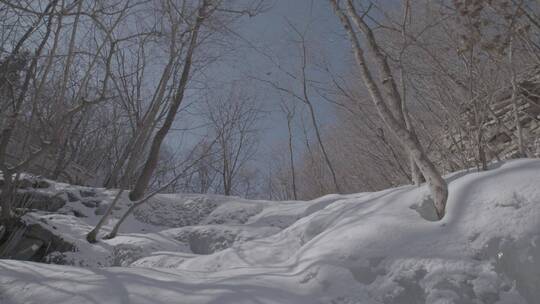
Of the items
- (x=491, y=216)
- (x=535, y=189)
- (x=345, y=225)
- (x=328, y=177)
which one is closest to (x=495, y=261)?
(x=491, y=216)

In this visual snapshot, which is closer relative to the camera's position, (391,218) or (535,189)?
(535,189)

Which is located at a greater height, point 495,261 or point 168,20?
point 168,20

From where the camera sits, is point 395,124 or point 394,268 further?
point 395,124

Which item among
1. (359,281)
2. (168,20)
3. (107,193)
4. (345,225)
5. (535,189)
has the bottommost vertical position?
(359,281)

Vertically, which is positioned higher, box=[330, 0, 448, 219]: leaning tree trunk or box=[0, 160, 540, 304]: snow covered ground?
box=[330, 0, 448, 219]: leaning tree trunk

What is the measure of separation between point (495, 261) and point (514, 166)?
62cm

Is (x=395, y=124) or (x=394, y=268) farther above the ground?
(x=395, y=124)

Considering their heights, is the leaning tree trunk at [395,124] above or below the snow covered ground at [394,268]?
above

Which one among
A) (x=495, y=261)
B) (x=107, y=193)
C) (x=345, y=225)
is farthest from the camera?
(x=107, y=193)

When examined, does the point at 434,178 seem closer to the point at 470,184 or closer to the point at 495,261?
the point at 470,184

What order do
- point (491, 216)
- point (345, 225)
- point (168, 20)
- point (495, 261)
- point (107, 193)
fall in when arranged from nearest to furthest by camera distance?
point (495, 261)
point (491, 216)
point (345, 225)
point (168, 20)
point (107, 193)

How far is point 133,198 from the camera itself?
6.89m

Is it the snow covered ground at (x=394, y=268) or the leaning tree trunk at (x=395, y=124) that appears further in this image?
the leaning tree trunk at (x=395, y=124)

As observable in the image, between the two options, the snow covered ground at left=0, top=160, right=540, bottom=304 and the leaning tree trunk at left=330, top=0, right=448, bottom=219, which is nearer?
the snow covered ground at left=0, top=160, right=540, bottom=304
